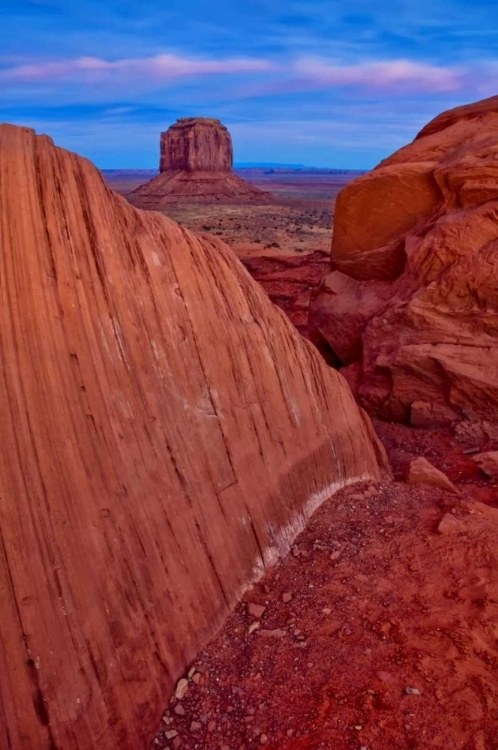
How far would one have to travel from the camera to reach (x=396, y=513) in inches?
215

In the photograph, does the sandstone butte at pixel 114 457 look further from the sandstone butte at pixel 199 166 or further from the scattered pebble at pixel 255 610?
the sandstone butte at pixel 199 166

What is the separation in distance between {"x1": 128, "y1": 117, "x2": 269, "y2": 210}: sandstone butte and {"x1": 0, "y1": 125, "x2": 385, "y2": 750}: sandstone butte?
62314 mm

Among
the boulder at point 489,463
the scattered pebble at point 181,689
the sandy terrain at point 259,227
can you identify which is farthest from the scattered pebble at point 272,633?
the sandy terrain at point 259,227

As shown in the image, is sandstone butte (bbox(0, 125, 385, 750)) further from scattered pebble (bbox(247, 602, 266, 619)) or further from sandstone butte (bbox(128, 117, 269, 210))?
sandstone butte (bbox(128, 117, 269, 210))

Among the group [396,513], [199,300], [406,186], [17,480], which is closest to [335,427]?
[396,513]

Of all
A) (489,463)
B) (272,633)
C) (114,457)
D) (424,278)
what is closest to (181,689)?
(272,633)

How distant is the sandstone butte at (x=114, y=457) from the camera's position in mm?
3244

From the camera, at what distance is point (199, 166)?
7119 centimetres

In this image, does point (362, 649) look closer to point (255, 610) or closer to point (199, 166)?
point (255, 610)

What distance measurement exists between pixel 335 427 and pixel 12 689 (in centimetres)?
366

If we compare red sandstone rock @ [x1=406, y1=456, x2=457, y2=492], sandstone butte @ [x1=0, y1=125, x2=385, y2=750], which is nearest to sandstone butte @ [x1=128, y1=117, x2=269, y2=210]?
red sandstone rock @ [x1=406, y1=456, x2=457, y2=492]

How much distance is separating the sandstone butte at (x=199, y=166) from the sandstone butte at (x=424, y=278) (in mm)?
56903

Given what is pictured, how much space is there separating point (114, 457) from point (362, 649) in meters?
2.00

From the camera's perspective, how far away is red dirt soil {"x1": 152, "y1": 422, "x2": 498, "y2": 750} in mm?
3412
